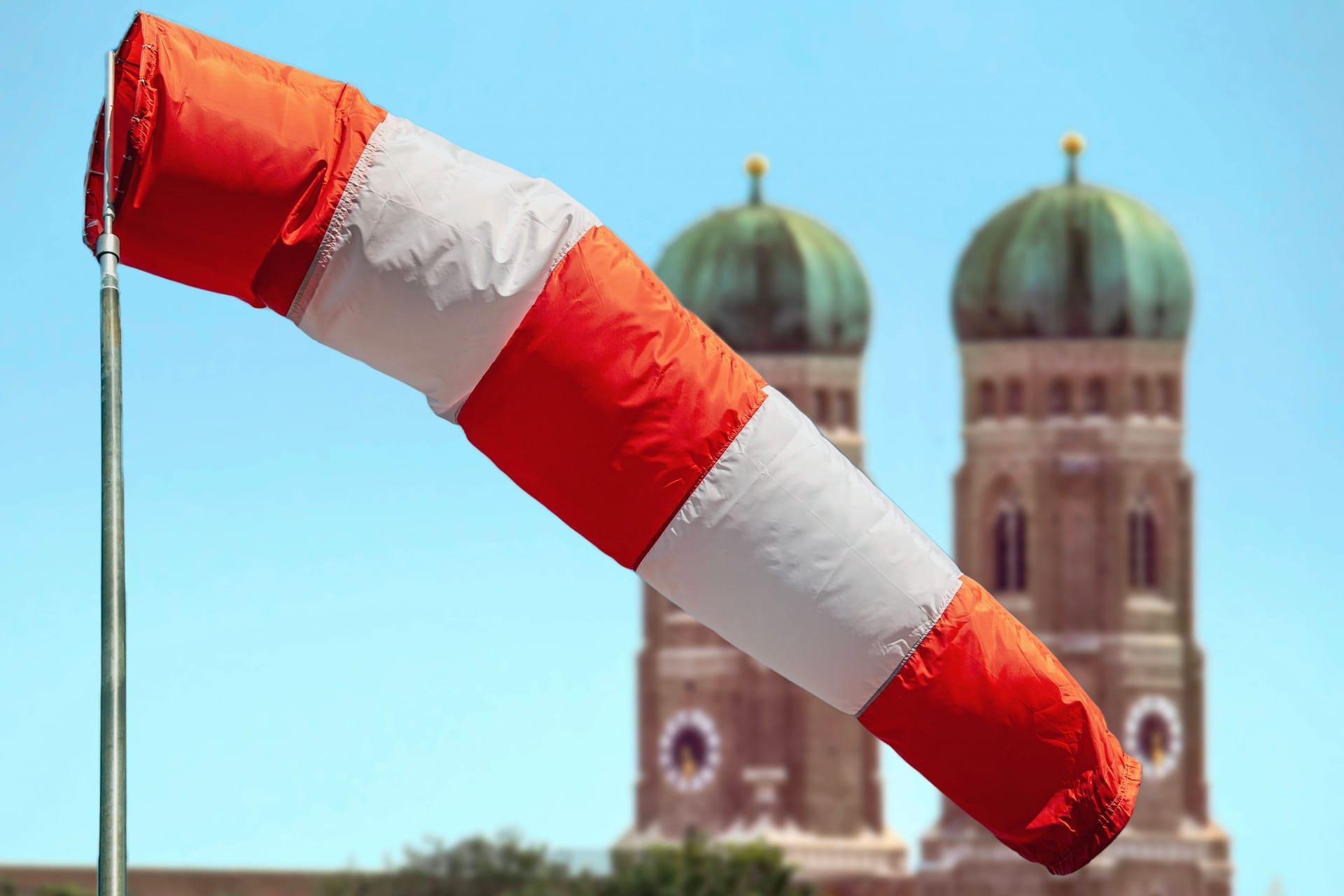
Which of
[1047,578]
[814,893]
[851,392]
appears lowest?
[814,893]

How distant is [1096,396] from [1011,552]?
537 cm

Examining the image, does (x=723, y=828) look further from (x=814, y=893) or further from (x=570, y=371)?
(x=570, y=371)

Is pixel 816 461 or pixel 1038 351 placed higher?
pixel 1038 351

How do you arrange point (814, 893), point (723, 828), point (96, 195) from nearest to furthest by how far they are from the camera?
point (96, 195) < point (814, 893) < point (723, 828)

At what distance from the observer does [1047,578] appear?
297ft

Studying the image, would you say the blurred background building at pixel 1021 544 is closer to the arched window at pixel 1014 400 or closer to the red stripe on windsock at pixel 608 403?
the arched window at pixel 1014 400

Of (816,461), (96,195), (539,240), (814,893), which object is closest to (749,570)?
(816,461)

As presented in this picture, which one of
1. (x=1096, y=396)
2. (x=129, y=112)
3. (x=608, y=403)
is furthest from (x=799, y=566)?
(x=1096, y=396)

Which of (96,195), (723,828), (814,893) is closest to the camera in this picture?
(96,195)

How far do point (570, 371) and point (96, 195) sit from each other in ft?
5.50

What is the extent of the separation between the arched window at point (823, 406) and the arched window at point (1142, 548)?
9.62 meters

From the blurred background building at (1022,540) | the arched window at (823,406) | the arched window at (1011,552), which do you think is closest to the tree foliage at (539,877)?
the blurred background building at (1022,540)

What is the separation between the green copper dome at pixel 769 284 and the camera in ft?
315

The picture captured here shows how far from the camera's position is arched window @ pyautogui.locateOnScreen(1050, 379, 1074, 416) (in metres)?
92.2
